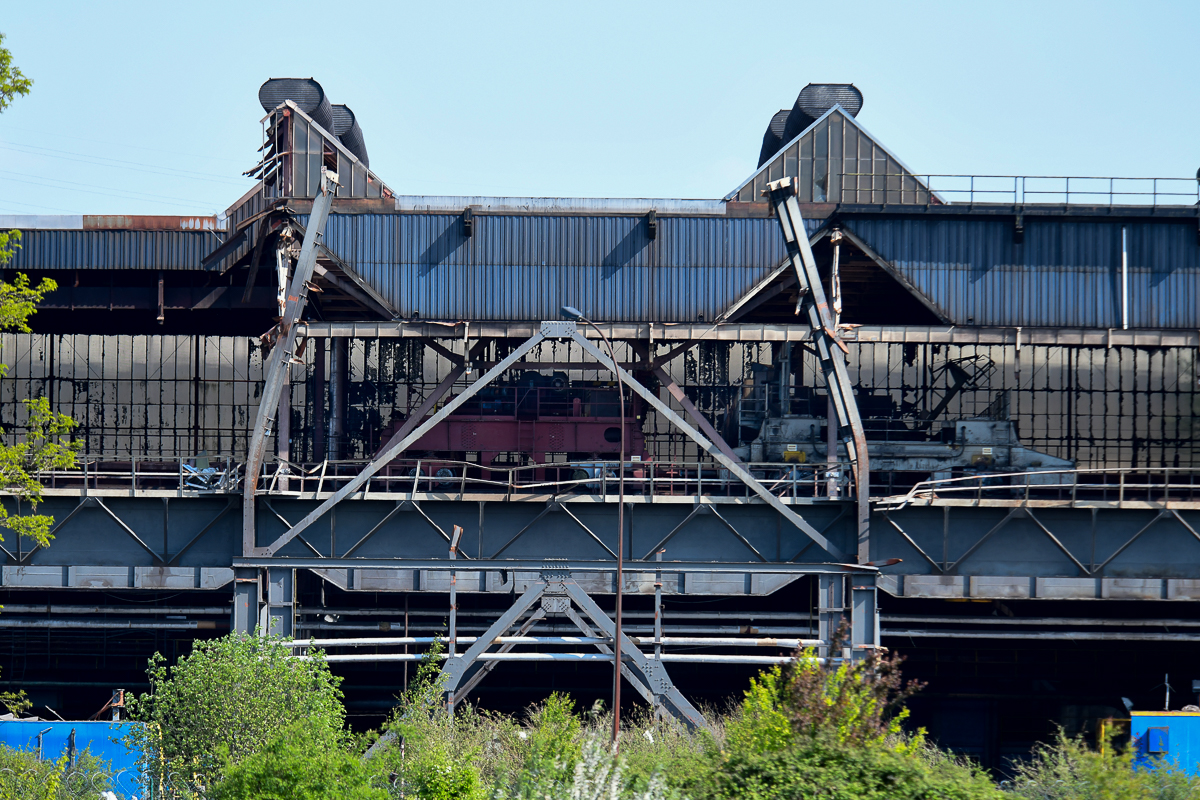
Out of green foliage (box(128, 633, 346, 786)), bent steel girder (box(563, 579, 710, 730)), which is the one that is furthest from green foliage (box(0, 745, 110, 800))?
bent steel girder (box(563, 579, 710, 730))

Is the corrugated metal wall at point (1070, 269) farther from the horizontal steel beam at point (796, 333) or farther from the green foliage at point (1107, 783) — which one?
the green foliage at point (1107, 783)

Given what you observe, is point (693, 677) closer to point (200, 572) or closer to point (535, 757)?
point (200, 572)

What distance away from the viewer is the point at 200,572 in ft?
95.8

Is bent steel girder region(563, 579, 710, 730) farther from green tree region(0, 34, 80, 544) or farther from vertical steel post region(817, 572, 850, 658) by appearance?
green tree region(0, 34, 80, 544)

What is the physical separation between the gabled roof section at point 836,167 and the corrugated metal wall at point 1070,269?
5.12 meters

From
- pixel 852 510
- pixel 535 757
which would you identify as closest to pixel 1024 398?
pixel 852 510

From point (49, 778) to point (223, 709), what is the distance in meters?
3.62

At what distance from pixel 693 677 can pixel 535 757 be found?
22.1 meters

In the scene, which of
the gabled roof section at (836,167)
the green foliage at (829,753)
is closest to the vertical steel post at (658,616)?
the green foliage at (829,753)

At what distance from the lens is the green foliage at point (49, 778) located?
65.1ft

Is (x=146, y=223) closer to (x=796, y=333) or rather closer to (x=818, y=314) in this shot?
(x=796, y=333)

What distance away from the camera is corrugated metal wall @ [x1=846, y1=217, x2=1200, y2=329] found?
116ft

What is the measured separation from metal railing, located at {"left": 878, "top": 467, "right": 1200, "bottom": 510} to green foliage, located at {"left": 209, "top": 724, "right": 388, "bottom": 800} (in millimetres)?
16713

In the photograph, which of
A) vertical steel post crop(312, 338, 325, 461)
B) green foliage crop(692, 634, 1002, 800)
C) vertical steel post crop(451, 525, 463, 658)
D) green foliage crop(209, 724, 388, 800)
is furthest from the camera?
vertical steel post crop(312, 338, 325, 461)
